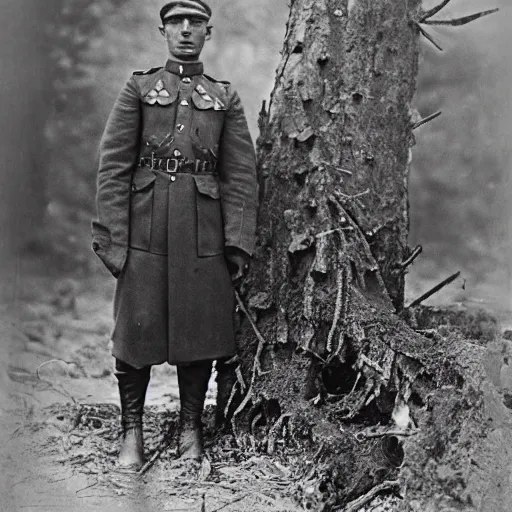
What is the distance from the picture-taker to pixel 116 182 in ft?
9.82

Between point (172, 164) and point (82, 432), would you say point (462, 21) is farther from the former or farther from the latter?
point (82, 432)

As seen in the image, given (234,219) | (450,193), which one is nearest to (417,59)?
(450,193)

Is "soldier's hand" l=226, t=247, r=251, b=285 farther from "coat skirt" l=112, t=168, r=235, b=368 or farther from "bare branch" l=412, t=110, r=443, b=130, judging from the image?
"bare branch" l=412, t=110, r=443, b=130

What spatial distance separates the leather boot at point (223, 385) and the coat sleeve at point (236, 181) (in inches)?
18.4

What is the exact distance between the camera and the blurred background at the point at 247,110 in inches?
130

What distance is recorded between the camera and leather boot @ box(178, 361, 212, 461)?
311 centimetres

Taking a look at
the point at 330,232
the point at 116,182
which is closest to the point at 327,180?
the point at 330,232

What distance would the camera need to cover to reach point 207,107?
302 cm

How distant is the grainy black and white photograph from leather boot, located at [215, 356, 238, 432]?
0.04ft

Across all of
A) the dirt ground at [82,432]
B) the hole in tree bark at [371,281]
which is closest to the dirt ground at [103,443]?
the dirt ground at [82,432]

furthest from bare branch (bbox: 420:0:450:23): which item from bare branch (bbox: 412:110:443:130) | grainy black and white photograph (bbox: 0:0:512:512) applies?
bare branch (bbox: 412:110:443:130)

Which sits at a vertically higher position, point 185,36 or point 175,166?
point 185,36

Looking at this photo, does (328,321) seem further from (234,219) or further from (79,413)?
(79,413)

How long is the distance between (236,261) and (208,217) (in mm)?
194
